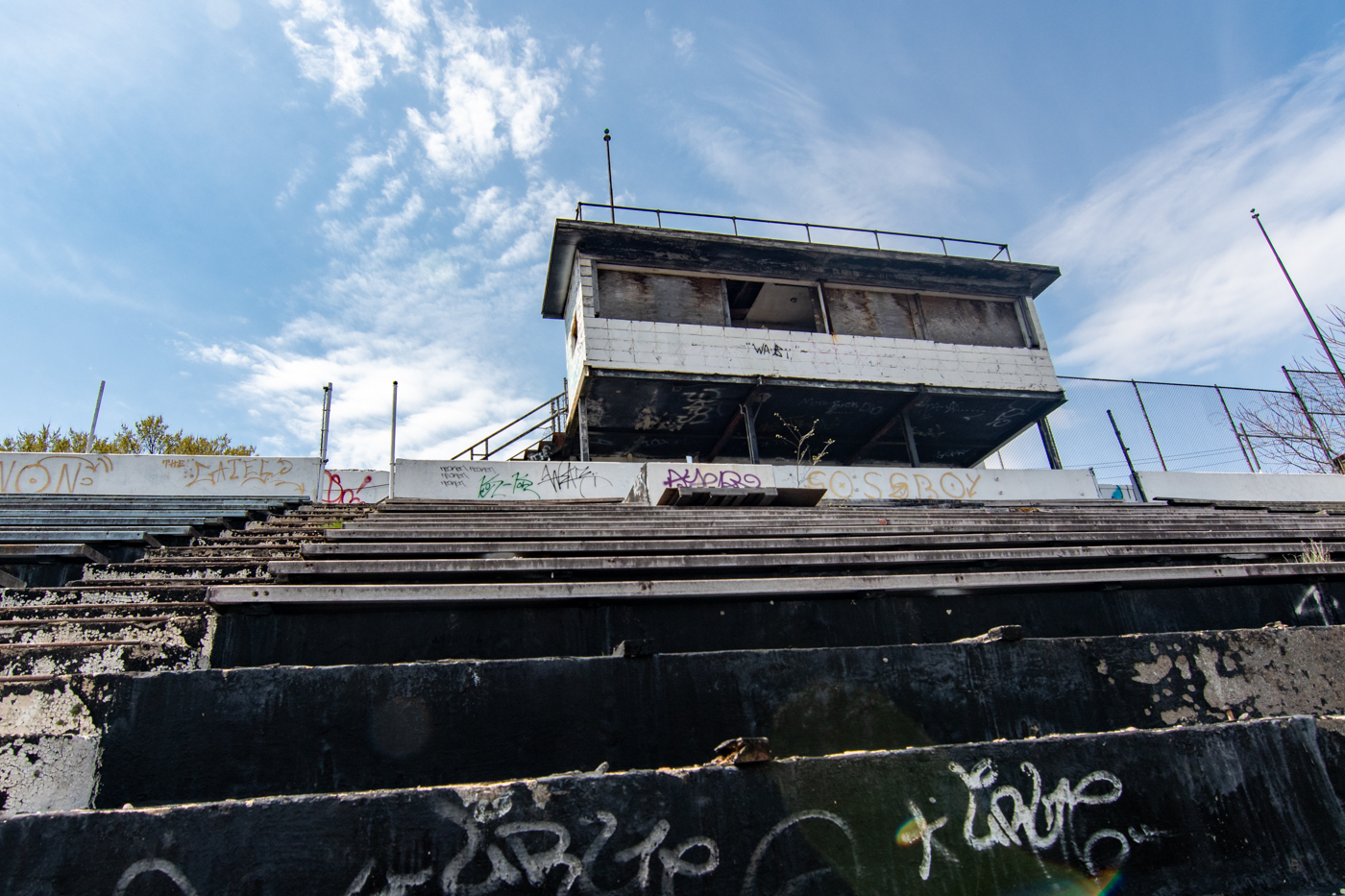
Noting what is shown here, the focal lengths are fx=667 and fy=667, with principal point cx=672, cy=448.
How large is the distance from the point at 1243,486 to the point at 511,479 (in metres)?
14.7

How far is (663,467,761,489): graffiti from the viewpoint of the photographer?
11438 mm

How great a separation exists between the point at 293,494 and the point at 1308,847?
11.0 meters

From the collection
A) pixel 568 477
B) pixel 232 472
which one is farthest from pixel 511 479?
pixel 232 472

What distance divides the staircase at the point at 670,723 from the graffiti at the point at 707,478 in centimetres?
686

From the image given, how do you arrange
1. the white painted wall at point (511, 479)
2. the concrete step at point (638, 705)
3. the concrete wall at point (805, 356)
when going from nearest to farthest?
the concrete step at point (638, 705), the white painted wall at point (511, 479), the concrete wall at point (805, 356)

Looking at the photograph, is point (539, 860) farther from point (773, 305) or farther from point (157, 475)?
point (773, 305)

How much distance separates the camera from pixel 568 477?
11547 mm

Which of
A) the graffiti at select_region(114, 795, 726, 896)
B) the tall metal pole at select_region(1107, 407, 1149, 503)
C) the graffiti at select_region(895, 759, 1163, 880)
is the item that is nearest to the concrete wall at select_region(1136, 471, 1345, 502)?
the tall metal pole at select_region(1107, 407, 1149, 503)

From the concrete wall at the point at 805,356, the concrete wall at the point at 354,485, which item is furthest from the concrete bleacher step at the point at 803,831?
the concrete wall at the point at 805,356

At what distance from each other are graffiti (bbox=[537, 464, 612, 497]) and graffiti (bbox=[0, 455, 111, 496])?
6257mm

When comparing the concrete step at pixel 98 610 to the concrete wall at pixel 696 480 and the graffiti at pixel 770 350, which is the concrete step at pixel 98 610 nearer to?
the concrete wall at pixel 696 480

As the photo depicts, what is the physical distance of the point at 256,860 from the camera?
1.79 m

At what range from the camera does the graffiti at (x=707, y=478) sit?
450 inches

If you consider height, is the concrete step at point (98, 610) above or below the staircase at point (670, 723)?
above
